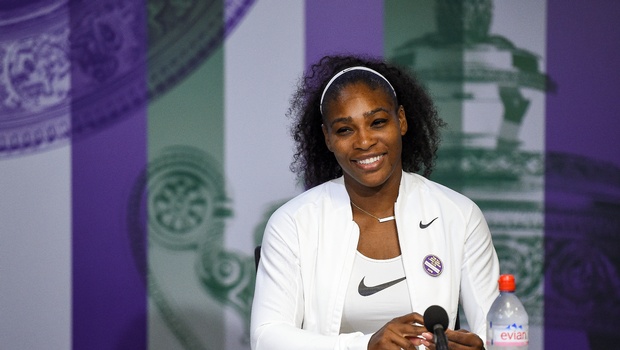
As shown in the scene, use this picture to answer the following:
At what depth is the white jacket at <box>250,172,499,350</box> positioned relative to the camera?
6.80ft

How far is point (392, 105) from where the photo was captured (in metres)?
2.18

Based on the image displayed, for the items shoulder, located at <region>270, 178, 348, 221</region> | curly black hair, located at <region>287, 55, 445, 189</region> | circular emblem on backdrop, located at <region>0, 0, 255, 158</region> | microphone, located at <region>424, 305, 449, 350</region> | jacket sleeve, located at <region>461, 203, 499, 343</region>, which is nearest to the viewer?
microphone, located at <region>424, 305, 449, 350</region>

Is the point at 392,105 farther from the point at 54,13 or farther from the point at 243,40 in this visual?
the point at 54,13

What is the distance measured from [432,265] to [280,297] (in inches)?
15.2

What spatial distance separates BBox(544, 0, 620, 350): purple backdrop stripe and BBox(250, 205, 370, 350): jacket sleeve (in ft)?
4.78

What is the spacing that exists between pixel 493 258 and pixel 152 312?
60.5 inches

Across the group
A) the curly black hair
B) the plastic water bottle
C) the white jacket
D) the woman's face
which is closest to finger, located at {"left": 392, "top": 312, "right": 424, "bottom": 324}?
the plastic water bottle

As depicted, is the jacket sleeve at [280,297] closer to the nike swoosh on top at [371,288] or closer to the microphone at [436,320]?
the nike swoosh on top at [371,288]

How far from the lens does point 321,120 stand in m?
2.39

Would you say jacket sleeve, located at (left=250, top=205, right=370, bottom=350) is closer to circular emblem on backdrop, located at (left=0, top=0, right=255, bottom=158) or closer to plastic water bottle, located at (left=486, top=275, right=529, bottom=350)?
plastic water bottle, located at (left=486, top=275, right=529, bottom=350)

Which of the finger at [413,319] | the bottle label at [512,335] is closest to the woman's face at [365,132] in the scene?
the finger at [413,319]

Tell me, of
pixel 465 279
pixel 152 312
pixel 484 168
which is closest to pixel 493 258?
pixel 465 279

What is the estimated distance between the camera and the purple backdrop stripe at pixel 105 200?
3.20 meters

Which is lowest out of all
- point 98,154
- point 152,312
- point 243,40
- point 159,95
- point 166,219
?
point 152,312
